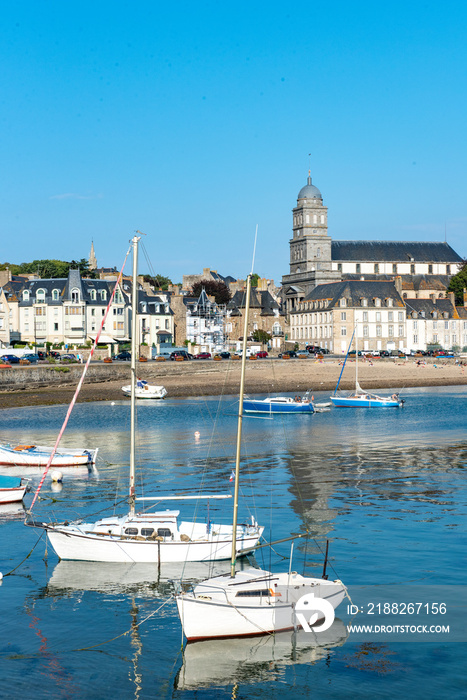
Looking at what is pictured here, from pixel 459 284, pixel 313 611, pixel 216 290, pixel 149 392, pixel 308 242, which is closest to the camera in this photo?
pixel 313 611

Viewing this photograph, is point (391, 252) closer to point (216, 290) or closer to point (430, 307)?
point (430, 307)

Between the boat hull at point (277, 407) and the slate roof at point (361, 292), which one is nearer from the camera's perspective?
the boat hull at point (277, 407)

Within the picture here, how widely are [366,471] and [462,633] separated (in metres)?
19.4

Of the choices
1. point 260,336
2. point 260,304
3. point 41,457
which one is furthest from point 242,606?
point 260,304

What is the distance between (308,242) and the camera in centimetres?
17975

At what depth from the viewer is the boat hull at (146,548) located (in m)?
22.5

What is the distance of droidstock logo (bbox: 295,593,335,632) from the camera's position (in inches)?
711

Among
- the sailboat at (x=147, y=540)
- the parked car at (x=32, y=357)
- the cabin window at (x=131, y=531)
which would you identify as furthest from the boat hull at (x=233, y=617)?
the parked car at (x=32, y=357)

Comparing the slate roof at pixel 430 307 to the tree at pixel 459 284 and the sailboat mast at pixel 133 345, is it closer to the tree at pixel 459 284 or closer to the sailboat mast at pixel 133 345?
the tree at pixel 459 284

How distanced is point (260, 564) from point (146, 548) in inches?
128

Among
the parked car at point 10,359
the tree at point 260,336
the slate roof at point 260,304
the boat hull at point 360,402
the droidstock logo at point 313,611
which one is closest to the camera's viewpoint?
the droidstock logo at point 313,611

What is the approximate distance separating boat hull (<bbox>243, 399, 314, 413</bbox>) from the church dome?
122162 mm

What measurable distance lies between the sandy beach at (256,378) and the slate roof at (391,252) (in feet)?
226

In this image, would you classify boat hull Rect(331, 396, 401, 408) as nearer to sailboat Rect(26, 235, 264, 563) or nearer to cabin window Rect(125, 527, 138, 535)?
sailboat Rect(26, 235, 264, 563)
